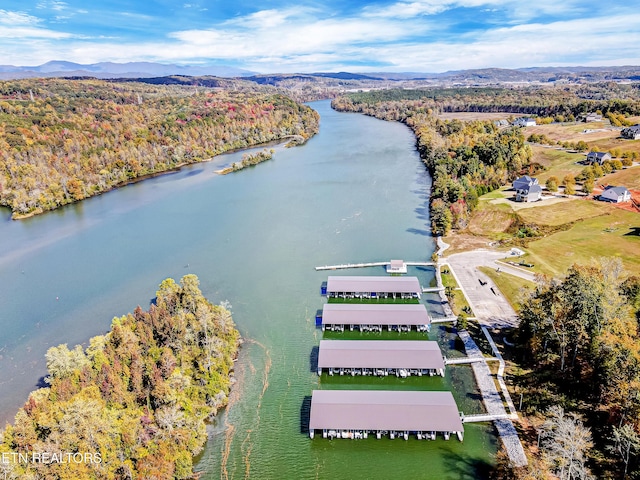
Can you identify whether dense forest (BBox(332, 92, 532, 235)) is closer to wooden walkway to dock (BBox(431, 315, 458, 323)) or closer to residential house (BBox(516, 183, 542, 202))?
residential house (BBox(516, 183, 542, 202))

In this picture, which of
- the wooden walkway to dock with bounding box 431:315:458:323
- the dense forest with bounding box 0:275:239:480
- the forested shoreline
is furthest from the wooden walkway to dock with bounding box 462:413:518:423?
the dense forest with bounding box 0:275:239:480

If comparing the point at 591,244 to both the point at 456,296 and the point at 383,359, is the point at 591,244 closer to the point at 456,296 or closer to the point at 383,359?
the point at 456,296

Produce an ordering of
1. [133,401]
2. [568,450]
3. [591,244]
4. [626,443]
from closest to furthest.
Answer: [568,450], [626,443], [133,401], [591,244]

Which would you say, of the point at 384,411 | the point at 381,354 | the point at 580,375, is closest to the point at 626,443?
the point at 580,375

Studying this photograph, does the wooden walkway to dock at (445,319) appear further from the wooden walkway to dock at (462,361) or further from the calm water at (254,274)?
the wooden walkway to dock at (462,361)

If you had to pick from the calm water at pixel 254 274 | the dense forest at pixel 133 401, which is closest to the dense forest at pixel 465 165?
the calm water at pixel 254 274

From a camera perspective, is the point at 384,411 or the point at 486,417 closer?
the point at 384,411

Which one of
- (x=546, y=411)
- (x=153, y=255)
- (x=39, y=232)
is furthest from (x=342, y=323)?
(x=39, y=232)
